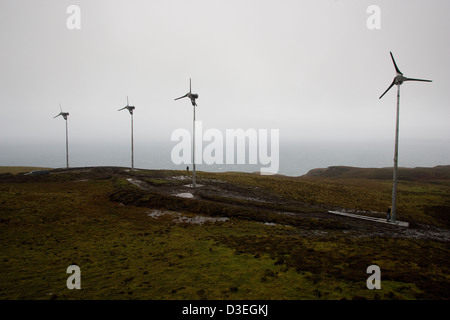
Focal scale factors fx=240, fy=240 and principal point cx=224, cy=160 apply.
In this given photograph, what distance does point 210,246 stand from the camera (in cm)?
2352

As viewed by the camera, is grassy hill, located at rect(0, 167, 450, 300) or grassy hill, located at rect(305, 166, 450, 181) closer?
grassy hill, located at rect(0, 167, 450, 300)

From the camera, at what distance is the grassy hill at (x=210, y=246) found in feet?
48.9

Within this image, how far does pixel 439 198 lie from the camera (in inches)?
2089

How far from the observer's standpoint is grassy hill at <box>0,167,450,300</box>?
14.9m

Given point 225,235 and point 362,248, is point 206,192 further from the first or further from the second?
point 362,248

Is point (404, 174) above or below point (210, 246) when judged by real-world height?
above

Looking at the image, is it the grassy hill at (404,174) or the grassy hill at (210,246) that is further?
the grassy hill at (404,174)

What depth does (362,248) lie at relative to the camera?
23484 mm

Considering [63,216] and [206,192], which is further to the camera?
[206,192]

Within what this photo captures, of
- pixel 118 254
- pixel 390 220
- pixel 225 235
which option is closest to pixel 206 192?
pixel 225 235

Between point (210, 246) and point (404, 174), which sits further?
point (404, 174)

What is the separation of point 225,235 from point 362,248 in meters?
14.0
